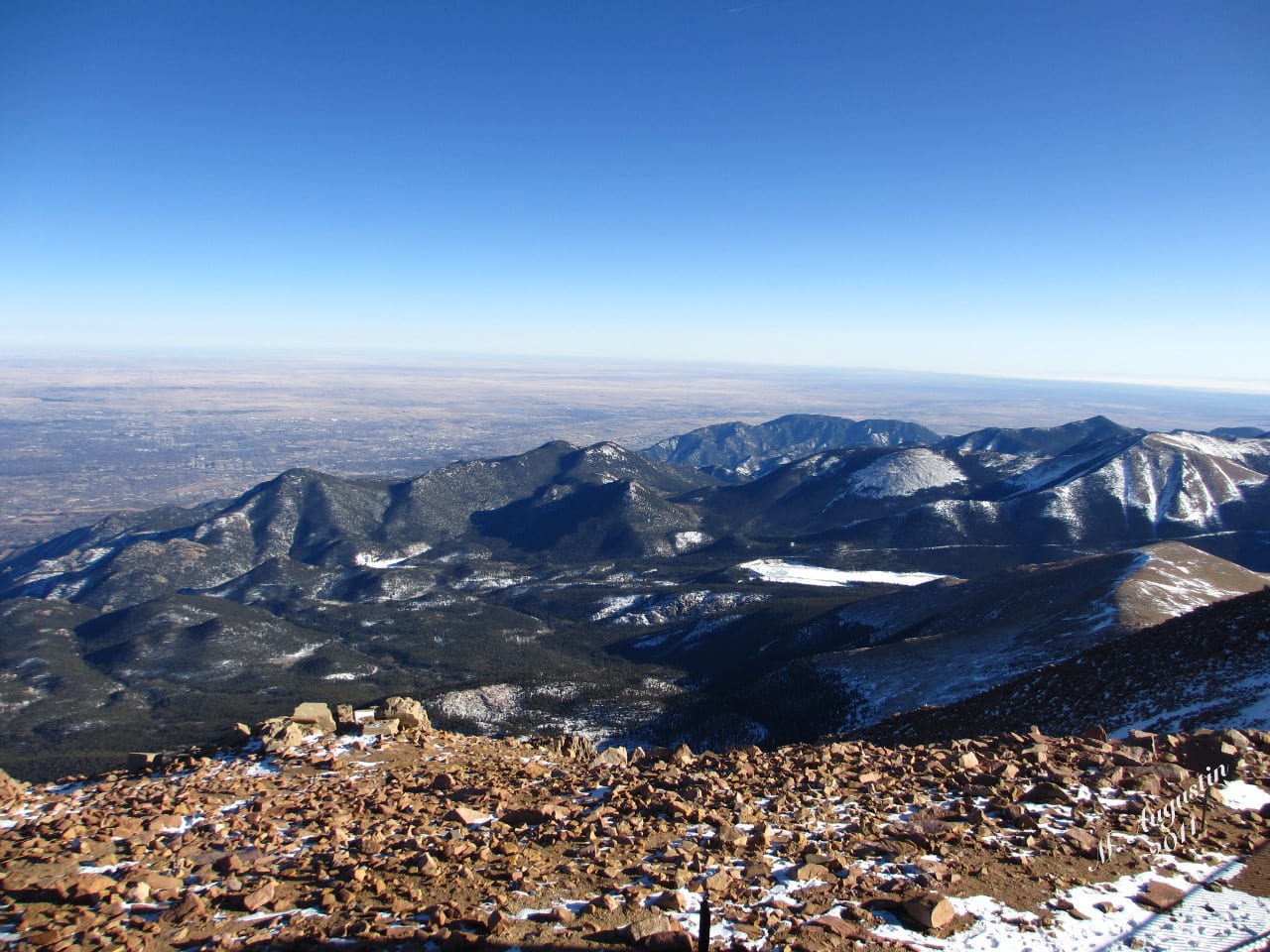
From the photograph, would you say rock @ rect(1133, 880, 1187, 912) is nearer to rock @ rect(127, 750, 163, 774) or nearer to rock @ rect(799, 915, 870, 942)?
rock @ rect(799, 915, 870, 942)

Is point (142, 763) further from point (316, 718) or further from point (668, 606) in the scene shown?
point (668, 606)

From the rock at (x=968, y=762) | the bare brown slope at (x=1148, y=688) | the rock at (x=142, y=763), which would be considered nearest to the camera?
the rock at (x=968, y=762)

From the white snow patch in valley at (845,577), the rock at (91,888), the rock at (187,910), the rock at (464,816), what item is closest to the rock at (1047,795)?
the rock at (464,816)

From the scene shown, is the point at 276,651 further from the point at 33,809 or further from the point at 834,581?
the point at 33,809

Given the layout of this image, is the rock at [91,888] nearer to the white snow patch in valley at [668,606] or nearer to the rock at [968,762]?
the rock at [968,762]

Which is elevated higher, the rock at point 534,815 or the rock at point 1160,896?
the rock at point 1160,896

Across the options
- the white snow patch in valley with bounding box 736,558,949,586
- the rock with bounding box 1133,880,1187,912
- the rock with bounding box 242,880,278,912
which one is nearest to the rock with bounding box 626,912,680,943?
the rock with bounding box 242,880,278,912
